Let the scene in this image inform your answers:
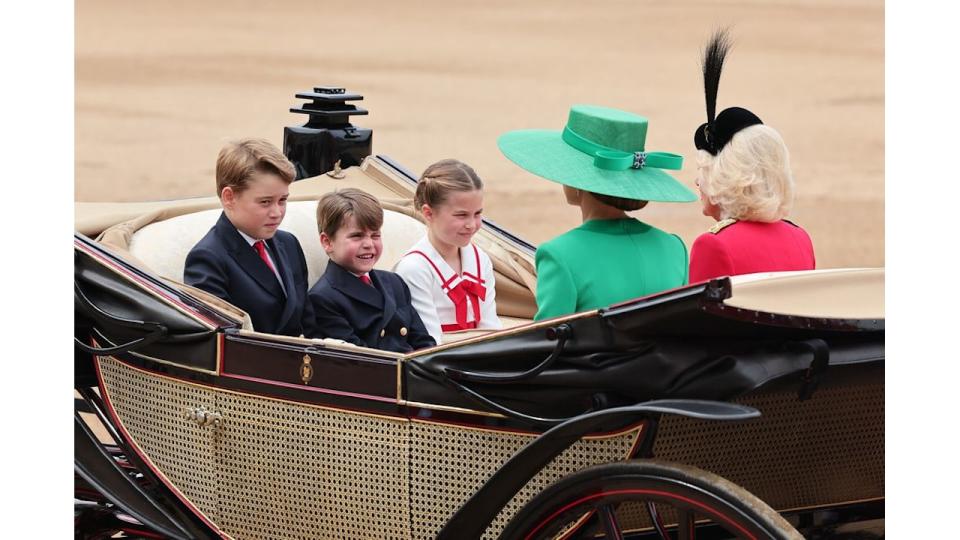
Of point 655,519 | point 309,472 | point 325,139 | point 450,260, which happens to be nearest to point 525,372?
point 655,519

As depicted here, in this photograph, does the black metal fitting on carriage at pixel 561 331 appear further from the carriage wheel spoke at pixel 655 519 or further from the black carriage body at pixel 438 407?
the carriage wheel spoke at pixel 655 519

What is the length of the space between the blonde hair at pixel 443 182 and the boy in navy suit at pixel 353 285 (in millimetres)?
159

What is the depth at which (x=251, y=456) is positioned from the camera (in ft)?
9.43

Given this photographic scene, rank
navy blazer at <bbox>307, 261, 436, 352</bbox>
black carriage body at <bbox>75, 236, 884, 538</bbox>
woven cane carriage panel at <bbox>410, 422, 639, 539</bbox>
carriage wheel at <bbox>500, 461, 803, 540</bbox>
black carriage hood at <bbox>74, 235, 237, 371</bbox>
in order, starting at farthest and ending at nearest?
navy blazer at <bbox>307, 261, 436, 352</bbox> < black carriage hood at <bbox>74, 235, 237, 371</bbox> < woven cane carriage panel at <bbox>410, 422, 639, 539</bbox> < black carriage body at <bbox>75, 236, 884, 538</bbox> < carriage wheel at <bbox>500, 461, 803, 540</bbox>

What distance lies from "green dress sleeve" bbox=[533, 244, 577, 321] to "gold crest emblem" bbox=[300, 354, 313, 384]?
1.46 ft

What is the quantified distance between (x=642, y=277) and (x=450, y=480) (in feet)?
1.68

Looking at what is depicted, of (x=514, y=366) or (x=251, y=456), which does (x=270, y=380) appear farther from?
(x=514, y=366)

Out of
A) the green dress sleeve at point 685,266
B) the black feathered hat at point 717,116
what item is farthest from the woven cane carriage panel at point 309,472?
the black feathered hat at point 717,116

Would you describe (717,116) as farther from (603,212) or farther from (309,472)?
(309,472)

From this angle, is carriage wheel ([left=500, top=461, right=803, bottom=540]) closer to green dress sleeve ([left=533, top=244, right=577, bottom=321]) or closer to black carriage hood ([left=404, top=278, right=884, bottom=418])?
black carriage hood ([left=404, top=278, right=884, bottom=418])

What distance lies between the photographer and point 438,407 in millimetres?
2646

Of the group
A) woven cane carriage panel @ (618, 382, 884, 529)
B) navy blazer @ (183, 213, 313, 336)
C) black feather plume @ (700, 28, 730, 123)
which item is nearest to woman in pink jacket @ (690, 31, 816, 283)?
black feather plume @ (700, 28, 730, 123)

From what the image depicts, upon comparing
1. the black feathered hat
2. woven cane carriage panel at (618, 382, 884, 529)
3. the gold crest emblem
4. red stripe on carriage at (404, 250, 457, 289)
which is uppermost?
the black feathered hat

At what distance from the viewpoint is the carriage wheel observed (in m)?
2.29
